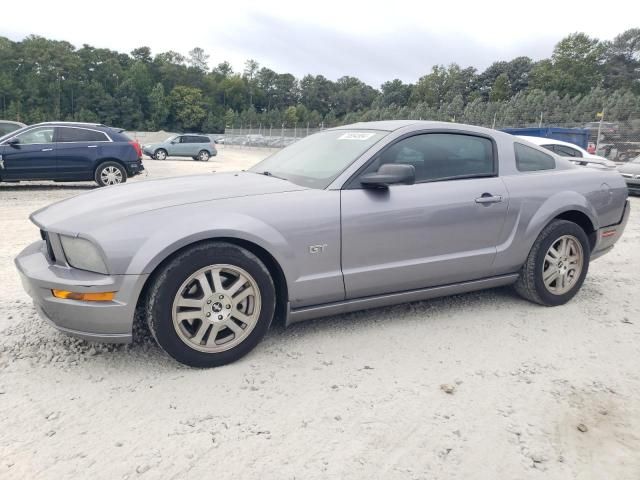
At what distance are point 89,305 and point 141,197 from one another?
0.77 m

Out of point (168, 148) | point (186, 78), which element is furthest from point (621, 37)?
point (186, 78)

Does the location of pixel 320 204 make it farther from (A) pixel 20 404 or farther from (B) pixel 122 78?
(B) pixel 122 78

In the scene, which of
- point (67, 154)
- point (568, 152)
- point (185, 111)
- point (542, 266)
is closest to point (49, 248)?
point (542, 266)

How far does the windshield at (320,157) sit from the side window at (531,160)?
49.0 inches

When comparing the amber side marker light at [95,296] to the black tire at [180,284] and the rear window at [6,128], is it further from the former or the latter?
the rear window at [6,128]

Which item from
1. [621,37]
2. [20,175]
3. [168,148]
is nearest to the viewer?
[20,175]

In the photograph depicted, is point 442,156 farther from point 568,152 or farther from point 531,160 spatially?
point 568,152

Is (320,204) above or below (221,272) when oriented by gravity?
above

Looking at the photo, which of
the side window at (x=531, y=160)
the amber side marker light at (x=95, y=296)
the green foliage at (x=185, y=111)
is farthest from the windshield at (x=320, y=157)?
the green foliage at (x=185, y=111)

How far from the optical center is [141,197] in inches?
117

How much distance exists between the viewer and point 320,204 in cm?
298

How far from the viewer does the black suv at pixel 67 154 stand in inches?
398

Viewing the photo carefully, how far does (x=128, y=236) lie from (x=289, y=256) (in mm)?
910

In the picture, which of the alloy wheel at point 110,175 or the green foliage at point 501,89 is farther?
the green foliage at point 501,89
